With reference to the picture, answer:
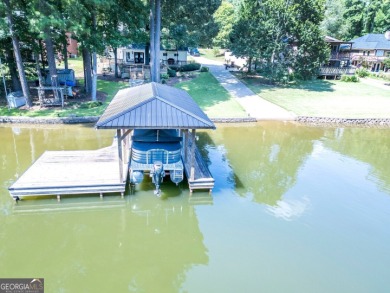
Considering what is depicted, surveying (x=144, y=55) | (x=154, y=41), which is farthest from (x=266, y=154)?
(x=144, y=55)

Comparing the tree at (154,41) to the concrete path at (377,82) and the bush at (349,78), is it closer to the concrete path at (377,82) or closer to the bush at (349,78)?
the bush at (349,78)

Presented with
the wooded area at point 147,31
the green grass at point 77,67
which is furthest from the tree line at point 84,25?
the green grass at point 77,67

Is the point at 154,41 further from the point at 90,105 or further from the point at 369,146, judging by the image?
the point at 369,146

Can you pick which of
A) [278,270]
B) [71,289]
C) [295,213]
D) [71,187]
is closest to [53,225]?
[71,187]

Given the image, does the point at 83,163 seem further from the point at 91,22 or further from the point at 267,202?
the point at 91,22

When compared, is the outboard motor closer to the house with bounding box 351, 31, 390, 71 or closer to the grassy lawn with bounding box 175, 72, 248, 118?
the grassy lawn with bounding box 175, 72, 248, 118

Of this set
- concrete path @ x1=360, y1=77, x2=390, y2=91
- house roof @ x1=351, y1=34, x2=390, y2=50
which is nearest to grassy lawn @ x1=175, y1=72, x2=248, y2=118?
concrete path @ x1=360, y1=77, x2=390, y2=91
